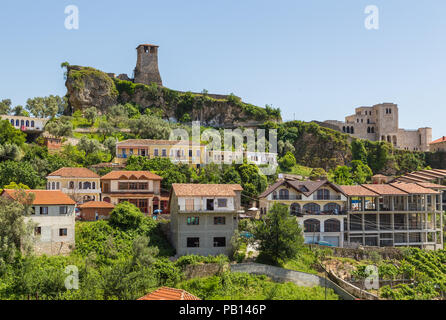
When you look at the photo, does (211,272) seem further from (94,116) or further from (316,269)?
(94,116)

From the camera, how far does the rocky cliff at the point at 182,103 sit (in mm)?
100000

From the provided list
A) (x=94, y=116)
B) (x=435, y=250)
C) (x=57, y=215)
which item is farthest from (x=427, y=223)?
(x=94, y=116)

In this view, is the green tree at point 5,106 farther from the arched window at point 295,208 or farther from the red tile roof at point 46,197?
the arched window at point 295,208

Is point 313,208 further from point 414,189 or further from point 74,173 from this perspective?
point 74,173

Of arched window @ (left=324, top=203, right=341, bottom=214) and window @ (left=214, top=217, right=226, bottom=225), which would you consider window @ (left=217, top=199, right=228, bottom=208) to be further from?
arched window @ (left=324, top=203, right=341, bottom=214)

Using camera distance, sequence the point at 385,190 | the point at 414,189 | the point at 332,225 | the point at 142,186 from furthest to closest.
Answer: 1. the point at 414,189
2. the point at 385,190
3. the point at 142,186
4. the point at 332,225

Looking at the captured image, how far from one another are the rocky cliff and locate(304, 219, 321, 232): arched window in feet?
178

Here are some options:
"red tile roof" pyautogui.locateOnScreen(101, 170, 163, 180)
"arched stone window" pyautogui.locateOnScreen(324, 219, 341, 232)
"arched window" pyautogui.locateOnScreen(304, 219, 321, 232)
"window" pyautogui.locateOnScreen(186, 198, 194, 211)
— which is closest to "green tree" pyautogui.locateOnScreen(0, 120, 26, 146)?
"red tile roof" pyautogui.locateOnScreen(101, 170, 163, 180)

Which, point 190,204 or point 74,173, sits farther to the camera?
point 74,173

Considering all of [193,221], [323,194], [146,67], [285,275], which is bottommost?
[285,275]

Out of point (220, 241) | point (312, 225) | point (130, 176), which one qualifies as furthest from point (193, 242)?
point (312, 225)

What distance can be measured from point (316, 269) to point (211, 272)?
1025 centimetres

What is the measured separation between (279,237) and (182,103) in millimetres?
68759

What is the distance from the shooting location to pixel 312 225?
48188mm
